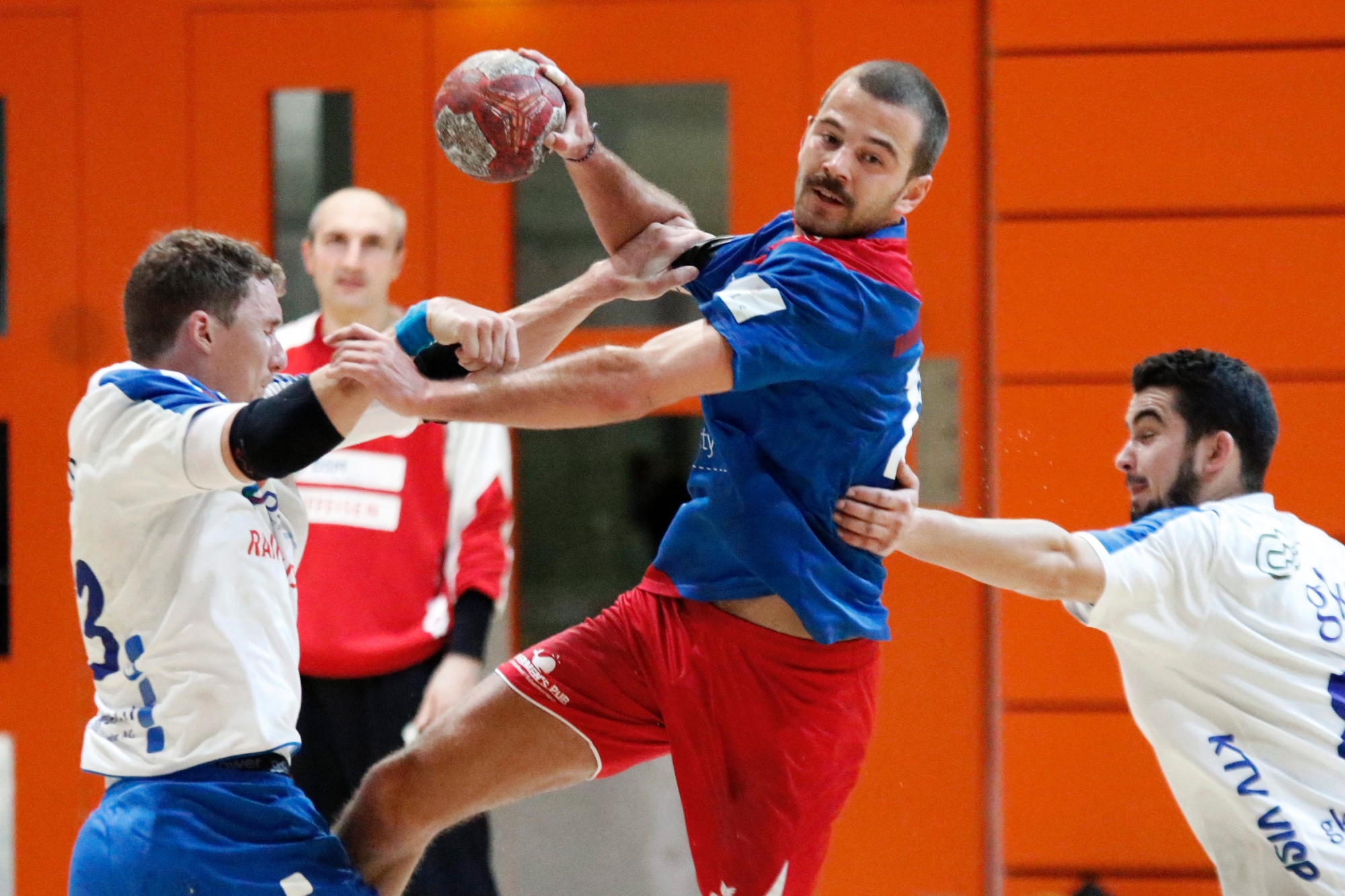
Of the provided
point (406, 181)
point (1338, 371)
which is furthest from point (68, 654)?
point (1338, 371)

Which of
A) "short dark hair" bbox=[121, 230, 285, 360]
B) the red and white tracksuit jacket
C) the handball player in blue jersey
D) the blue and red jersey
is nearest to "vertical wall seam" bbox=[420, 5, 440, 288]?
the red and white tracksuit jacket

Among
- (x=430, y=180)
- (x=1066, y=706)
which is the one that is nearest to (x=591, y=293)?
(x=430, y=180)

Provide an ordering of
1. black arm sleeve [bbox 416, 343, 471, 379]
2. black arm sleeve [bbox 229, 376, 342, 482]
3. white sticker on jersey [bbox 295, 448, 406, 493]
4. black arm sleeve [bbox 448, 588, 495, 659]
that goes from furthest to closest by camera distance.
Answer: white sticker on jersey [bbox 295, 448, 406, 493], black arm sleeve [bbox 448, 588, 495, 659], black arm sleeve [bbox 416, 343, 471, 379], black arm sleeve [bbox 229, 376, 342, 482]

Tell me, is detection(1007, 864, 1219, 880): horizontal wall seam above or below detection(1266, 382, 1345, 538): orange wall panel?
below

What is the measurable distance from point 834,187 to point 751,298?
0.37 meters

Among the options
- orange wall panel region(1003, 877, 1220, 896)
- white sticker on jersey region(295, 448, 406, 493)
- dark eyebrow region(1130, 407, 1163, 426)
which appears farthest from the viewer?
orange wall panel region(1003, 877, 1220, 896)

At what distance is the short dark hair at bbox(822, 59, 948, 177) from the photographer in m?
2.79

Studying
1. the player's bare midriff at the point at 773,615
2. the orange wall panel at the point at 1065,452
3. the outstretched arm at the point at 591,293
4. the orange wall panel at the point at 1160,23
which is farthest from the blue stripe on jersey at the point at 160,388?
the orange wall panel at the point at 1160,23

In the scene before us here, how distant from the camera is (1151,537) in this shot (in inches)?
117

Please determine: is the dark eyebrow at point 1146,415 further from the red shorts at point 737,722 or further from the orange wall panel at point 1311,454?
the orange wall panel at point 1311,454

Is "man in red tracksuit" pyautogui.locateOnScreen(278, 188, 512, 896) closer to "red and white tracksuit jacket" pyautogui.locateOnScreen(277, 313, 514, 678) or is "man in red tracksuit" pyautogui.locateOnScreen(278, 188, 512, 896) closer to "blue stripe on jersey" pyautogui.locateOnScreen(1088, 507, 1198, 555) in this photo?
"red and white tracksuit jacket" pyautogui.locateOnScreen(277, 313, 514, 678)

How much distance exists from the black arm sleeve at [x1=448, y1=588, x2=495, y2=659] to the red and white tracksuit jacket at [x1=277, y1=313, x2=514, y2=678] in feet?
0.10

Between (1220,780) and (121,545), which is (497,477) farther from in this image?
(1220,780)

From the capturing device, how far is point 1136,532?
2982 mm
